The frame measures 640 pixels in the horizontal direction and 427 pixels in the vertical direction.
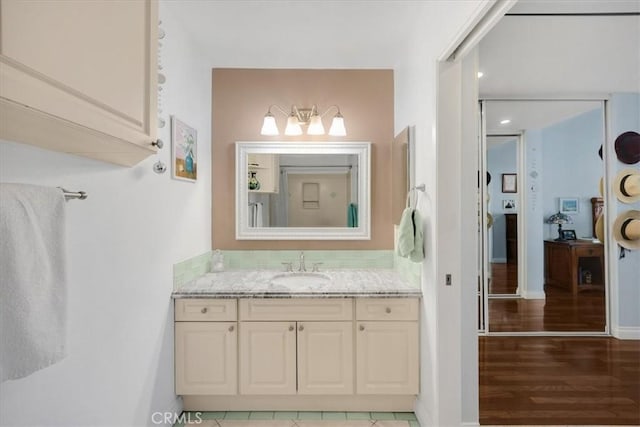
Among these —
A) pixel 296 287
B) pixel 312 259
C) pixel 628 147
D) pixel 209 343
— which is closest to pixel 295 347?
pixel 296 287

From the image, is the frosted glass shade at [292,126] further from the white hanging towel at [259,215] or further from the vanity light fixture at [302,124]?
the white hanging towel at [259,215]

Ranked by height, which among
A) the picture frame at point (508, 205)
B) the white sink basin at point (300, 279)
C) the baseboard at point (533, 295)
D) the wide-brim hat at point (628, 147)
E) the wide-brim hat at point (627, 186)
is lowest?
the baseboard at point (533, 295)

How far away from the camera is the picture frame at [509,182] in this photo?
4.01 metres

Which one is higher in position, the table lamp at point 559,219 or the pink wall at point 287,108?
the pink wall at point 287,108

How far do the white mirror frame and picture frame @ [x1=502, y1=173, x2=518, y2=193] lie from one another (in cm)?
242

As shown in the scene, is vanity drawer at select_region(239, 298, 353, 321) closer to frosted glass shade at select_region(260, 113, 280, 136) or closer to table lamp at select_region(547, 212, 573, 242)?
frosted glass shade at select_region(260, 113, 280, 136)

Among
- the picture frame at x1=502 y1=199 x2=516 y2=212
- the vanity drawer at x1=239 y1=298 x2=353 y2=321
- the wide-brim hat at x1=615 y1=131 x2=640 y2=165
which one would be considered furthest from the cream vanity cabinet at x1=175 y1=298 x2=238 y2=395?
the wide-brim hat at x1=615 y1=131 x2=640 y2=165

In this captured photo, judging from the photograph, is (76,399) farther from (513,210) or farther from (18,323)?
(513,210)

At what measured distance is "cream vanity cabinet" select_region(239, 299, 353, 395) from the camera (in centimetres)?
202

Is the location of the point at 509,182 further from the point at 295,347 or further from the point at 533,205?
the point at 295,347

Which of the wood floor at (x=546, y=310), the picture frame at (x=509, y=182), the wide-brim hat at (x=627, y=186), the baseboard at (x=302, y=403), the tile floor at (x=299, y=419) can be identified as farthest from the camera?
the picture frame at (x=509, y=182)

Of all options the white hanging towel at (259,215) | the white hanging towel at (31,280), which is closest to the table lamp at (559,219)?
the white hanging towel at (259,215)

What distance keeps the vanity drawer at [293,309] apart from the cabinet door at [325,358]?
0.16ft

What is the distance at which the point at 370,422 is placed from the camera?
200cm
